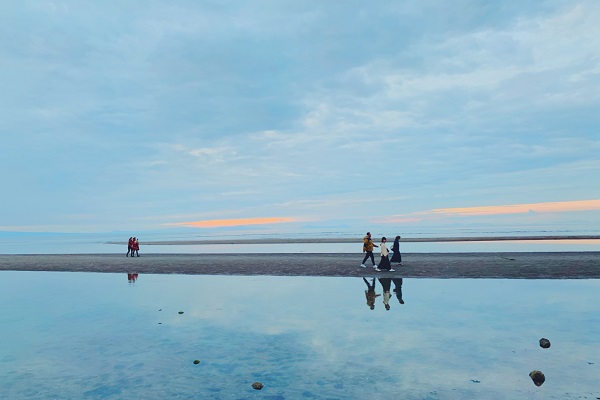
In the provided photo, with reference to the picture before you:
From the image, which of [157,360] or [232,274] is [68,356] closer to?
[157,360]

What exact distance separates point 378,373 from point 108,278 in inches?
1025

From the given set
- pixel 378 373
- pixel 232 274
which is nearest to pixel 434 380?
pixel 378 373

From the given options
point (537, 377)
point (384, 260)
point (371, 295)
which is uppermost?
point (384, 260)

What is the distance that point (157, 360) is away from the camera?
1104 centimetres

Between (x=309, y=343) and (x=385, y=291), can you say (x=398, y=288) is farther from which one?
(x=309, y=343)

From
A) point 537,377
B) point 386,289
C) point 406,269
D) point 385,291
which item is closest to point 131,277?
point 386,289

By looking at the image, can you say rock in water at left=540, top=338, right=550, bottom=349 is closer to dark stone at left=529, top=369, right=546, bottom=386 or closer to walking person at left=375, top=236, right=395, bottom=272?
dark stone at left=529, top=369, right=546, bottom=386

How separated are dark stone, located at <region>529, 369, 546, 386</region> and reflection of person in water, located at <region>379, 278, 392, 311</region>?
25.4 feet

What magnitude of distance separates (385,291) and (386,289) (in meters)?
0.65

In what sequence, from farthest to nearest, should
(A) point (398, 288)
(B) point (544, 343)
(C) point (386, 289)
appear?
(A) point (398, 288)
(C) point (386, 289)
(B) point (544, 343)

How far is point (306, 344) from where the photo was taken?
12.3m

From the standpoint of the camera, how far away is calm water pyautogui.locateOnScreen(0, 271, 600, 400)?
9.05m

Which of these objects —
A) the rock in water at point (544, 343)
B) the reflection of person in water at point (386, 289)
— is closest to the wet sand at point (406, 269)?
the reflection of person in water at point (386, 289)

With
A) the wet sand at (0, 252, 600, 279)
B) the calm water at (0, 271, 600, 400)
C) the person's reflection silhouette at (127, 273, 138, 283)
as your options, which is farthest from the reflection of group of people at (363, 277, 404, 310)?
the person's reflection silhouette at (127, 273, 138, 283)
